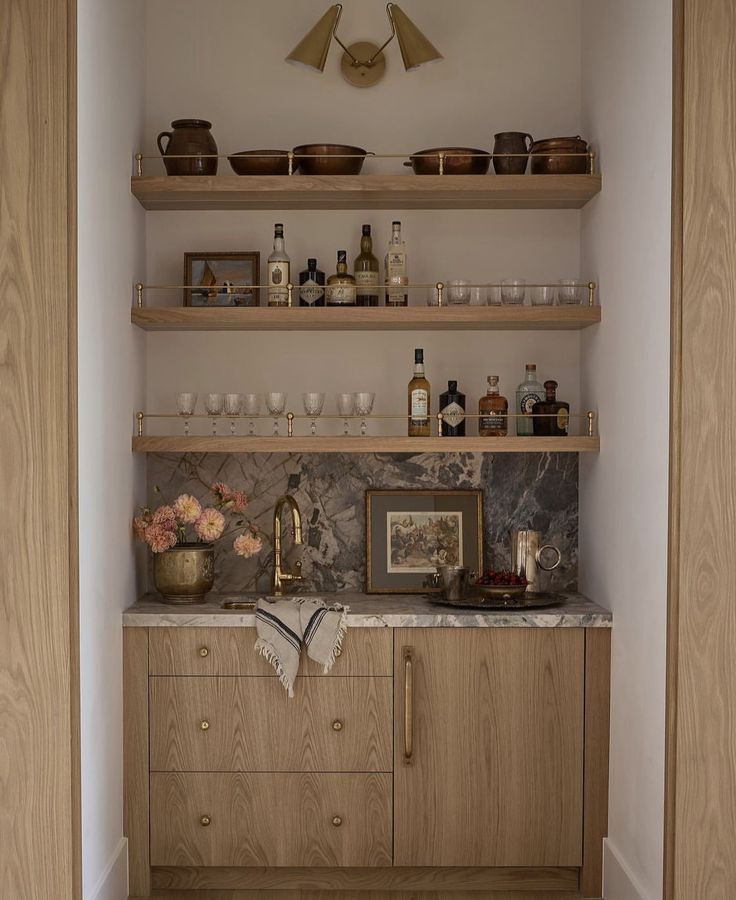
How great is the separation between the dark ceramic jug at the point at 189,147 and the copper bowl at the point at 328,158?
28 centimetres

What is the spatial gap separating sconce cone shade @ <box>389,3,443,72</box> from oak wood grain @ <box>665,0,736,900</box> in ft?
3.36

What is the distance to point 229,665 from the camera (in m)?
2.93

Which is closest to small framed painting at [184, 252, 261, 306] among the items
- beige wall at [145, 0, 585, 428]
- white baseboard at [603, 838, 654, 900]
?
beige wall at [145, 0, 585, 428]

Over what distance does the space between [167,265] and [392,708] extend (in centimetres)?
161

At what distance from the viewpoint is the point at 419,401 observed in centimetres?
316

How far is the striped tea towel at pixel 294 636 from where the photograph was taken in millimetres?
2877

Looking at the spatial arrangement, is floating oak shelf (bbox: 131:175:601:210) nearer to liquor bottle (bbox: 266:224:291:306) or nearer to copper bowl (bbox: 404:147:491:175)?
copper bowl (bbox: 404:147:491:175)

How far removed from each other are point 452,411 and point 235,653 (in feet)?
3.28

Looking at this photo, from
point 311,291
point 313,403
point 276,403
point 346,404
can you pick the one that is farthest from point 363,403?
point 311,291

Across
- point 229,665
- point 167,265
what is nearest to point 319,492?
point 229,665

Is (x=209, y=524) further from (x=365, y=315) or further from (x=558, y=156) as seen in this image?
(x=558, y=156)

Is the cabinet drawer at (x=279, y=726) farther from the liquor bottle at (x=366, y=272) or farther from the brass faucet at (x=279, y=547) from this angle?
the liquor bottle at (x=366, y=272)

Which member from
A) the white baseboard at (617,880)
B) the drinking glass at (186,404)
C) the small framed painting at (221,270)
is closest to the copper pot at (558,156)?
the small framed painting at (221,270)

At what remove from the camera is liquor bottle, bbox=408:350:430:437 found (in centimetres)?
316
